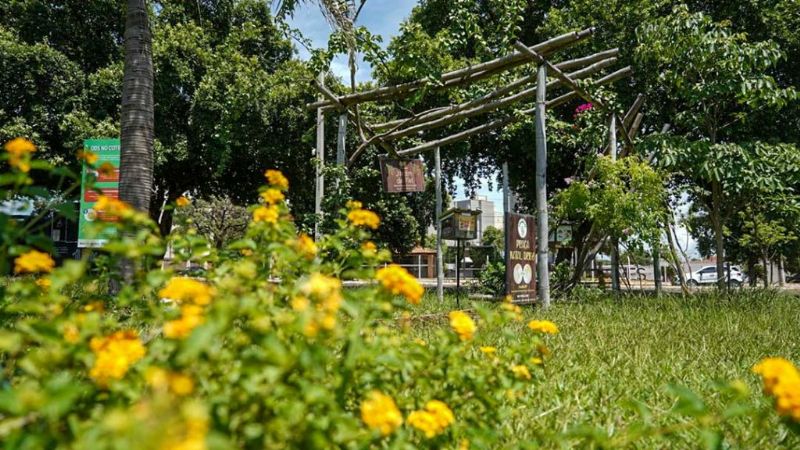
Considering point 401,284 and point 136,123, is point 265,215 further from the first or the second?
point 136,123

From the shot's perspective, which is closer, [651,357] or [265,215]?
[265,215]

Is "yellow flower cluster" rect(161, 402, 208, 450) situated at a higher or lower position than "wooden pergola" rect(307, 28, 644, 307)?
lower

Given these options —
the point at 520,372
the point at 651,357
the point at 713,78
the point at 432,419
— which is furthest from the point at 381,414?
the point at 713,78

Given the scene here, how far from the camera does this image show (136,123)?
14.7ft

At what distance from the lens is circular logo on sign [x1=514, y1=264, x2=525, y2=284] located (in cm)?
611

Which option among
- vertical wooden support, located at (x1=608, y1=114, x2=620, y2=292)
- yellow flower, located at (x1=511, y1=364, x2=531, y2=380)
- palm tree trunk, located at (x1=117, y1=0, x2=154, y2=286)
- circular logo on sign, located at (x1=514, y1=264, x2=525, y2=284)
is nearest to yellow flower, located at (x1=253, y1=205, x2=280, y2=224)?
yellow flower, located at (x1=511, y1=364, x2=531, y2=380)

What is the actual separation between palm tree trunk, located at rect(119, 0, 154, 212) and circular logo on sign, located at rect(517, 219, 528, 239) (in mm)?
4058

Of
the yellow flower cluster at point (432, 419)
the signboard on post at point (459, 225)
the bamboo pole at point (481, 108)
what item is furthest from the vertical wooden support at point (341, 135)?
the yellow flower cluster at point (432, 419)

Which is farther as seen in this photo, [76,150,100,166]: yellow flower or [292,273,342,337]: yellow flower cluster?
[76,150,100,166]: yellow flower

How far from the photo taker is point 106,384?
0.97m

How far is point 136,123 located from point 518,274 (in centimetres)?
423

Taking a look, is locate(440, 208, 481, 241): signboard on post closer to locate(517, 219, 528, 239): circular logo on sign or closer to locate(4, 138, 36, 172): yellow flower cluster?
locate(517, 219, 528, 239): circular logo on sign

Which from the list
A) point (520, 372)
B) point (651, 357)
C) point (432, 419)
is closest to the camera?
point (432, 419)

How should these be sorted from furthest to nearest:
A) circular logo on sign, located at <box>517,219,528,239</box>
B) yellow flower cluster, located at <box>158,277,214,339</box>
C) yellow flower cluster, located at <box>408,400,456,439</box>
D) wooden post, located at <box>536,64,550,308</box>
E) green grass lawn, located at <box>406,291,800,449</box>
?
circular logo on sign, located at <box>517,219,528,239</box> < wooden post, located at <box>536,64,550,308</box> < green grass lawn, located at <box>406,291,800,449</box> < yellow flower cluster, located at <box>408,400,456,439</box> < yellow flower cluster, located at <box>158,277,214,339</box>
